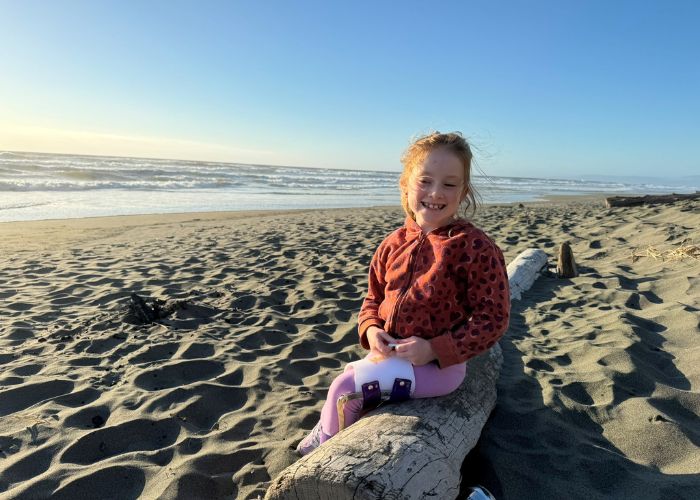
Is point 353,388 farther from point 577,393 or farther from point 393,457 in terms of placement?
point 577,393

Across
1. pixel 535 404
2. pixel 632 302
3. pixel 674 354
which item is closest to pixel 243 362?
pixel 535 404

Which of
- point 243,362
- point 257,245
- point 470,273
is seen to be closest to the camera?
point 470,273

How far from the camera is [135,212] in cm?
1421

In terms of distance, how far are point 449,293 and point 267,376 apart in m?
1.93

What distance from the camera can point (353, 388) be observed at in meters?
2.27

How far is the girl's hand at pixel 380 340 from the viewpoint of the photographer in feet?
7.57

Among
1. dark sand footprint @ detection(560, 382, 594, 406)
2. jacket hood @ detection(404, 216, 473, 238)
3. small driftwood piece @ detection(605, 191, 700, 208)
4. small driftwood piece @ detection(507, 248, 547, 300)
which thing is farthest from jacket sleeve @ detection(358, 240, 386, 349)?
small driftwood piece @ detection(605, 191, 700, 208)

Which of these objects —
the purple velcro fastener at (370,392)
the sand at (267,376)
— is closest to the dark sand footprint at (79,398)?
the sand at (267,376)

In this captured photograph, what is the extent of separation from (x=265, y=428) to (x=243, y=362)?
1008mm

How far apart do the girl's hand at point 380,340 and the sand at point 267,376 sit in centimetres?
83

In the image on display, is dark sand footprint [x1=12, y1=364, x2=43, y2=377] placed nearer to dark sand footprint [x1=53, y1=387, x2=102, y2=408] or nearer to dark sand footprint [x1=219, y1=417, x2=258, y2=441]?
dark sand footprint [x1=53, y1=387, x2=102, y2=408]

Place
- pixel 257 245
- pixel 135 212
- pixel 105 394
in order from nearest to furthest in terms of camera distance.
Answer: pixel 105 394, pixel 257 245, pixel 135 212

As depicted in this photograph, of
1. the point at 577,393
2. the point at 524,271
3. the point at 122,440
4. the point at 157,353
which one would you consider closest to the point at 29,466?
the point at 122,440

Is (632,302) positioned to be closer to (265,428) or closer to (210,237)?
(265,428)
